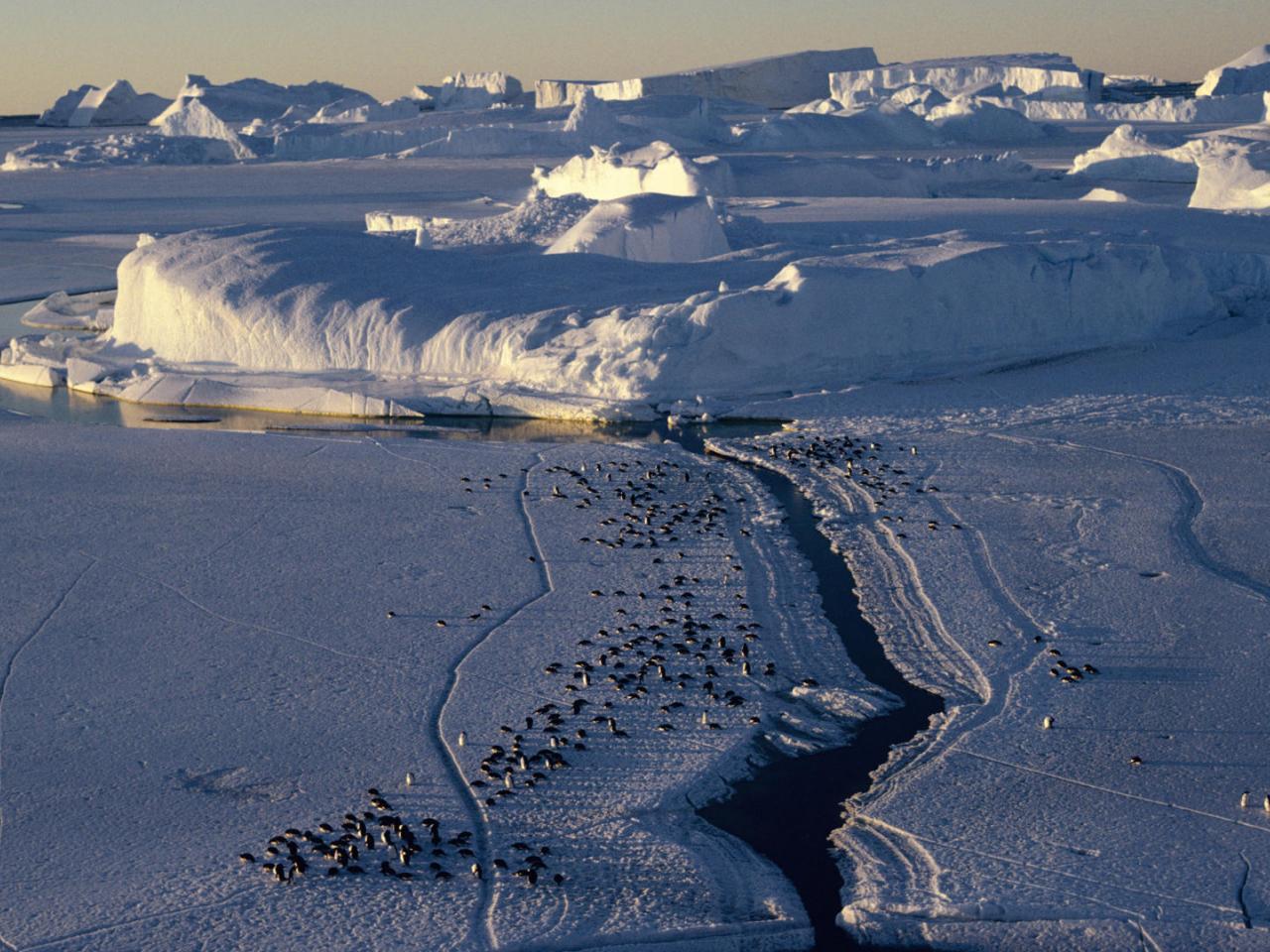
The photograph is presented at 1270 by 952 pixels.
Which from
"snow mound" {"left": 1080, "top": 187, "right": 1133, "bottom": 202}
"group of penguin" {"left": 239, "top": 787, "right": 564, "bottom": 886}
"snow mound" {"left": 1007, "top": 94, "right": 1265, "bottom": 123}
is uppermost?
"snow mound" {"left": 1007, "top": 94, "right": 1265, "bottom": 123}

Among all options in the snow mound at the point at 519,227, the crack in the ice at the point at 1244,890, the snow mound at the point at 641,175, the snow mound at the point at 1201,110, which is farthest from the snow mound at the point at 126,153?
the crack in the ice at the point at 1244,890

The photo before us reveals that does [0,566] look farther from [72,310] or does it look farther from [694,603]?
[72,310]

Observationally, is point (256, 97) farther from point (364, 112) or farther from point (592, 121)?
point (592, 121)

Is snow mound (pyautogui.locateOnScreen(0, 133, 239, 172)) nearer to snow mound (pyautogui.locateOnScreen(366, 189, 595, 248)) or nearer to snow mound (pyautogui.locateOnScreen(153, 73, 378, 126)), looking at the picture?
snow mound (pyautogui.locateOnScreen(153, 73, 378, 126))

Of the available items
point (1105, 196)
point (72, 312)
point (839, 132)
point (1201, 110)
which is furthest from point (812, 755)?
point (1201, 110)

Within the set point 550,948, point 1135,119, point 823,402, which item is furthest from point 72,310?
point 1135,119

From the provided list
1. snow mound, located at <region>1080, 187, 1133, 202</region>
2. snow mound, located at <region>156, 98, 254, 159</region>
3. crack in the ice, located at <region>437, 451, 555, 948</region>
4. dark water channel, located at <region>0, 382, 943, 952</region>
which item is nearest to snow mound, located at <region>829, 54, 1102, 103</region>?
snow mound, located at <region>156, 98, 254, 159</region>
